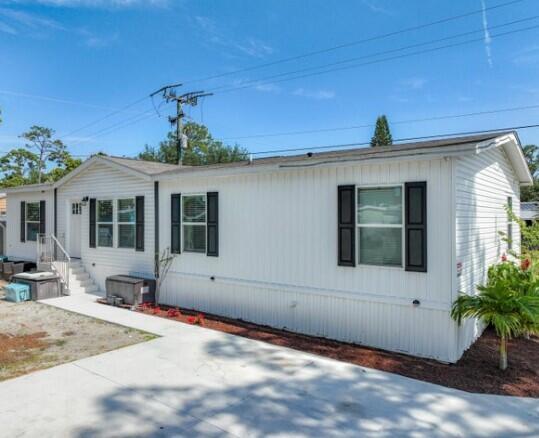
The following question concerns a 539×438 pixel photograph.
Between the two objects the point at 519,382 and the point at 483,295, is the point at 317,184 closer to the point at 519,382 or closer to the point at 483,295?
the point at 483,295

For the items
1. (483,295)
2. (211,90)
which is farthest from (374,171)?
(211,90)

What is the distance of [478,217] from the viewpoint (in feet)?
21.8

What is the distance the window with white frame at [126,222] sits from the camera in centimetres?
995

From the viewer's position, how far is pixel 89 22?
13.3m

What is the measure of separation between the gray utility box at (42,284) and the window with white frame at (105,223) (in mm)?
1447

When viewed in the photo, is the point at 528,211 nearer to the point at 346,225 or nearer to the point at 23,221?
the point at 346,225

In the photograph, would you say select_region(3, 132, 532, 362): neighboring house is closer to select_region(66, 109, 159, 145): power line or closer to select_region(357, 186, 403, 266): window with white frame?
select_region(357, 186, 403, 266): window with white frame

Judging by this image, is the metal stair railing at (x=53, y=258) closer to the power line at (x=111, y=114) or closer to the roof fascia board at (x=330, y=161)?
the roof fascia board at (x=330, y=161)

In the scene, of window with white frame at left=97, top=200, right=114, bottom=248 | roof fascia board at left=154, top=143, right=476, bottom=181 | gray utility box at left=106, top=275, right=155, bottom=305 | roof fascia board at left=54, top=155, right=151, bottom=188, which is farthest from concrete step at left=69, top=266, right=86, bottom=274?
roof fascia board at left=154, top=143, right=476, bottom=181

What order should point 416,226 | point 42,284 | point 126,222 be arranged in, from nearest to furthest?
1. point 416,226
2. point 42,284
3. point 126,222

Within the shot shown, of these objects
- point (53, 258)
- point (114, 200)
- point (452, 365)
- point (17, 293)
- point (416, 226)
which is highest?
point (114, 200)

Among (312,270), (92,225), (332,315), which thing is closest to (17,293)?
(92,225)

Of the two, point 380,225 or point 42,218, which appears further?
point 42,218

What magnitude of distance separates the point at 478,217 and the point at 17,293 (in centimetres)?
1021
